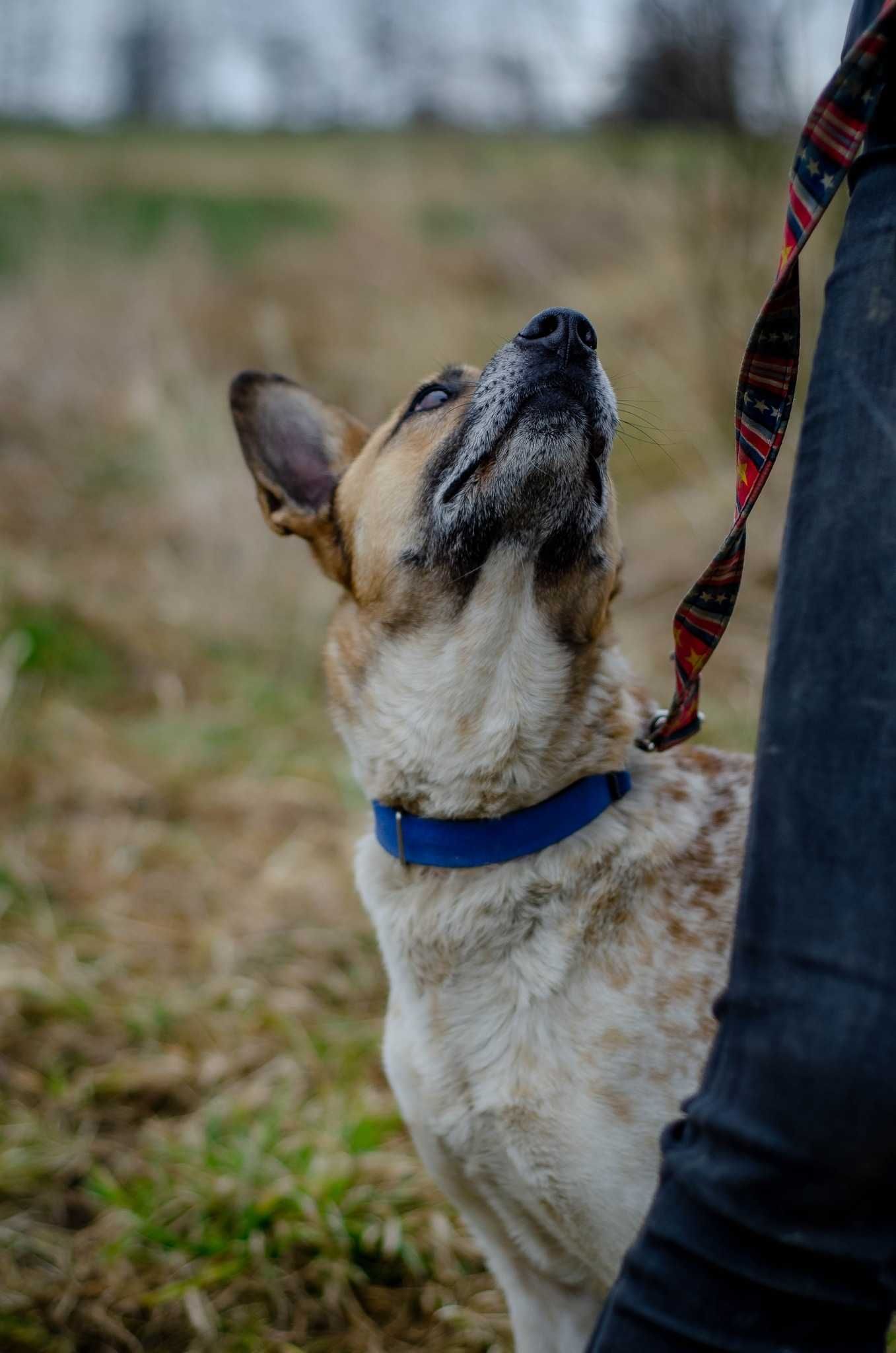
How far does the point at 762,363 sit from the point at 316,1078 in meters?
2.71

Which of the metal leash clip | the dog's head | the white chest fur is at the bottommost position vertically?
the white chest fur

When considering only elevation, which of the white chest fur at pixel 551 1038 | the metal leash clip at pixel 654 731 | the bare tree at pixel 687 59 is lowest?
the white chest fur at pixel 551 1038

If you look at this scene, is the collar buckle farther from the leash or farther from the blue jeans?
the blue jeans

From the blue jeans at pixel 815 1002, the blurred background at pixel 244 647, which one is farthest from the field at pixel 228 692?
the blue jeans at pixel 815 1002

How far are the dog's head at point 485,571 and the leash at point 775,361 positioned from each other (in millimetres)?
304

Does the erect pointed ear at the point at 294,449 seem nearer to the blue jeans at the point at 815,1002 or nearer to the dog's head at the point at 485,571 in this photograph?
the dog's head at the point at 485,571

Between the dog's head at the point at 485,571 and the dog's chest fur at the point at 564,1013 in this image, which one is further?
the dog's head at the point at 485,571

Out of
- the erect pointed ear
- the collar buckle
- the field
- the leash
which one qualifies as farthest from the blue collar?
the field

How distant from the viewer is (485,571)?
2.39 m

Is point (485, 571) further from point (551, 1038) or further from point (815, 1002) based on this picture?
point (815, 1002)

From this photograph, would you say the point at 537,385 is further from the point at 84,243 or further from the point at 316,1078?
the point at 84,243

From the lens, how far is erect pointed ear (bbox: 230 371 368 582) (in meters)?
2.86

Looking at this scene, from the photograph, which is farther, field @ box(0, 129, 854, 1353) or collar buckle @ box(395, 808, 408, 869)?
field @ box(0, 129, 854, 1353)

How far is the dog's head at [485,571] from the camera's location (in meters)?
2.27
